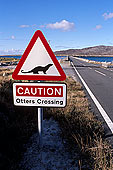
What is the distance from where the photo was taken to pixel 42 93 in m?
2.31

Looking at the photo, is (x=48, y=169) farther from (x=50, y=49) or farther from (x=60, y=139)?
(x=50, y=49)

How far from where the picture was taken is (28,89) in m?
2.32

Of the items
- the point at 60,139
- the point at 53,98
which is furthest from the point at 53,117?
the point at 53,98

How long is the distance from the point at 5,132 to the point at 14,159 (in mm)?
618

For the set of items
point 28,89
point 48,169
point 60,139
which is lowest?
point 48,169

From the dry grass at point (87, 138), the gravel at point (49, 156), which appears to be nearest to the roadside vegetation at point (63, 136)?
the dry grass at point (87, 138)

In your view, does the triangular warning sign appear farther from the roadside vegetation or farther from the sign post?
the roadside vegetation

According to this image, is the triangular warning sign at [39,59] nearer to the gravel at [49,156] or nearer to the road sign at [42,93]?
the road sign at [42,93]

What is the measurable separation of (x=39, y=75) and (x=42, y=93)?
0.29m

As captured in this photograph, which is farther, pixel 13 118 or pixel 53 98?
pixel 13 118

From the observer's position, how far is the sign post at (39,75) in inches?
88.7

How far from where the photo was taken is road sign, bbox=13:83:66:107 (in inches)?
90.4

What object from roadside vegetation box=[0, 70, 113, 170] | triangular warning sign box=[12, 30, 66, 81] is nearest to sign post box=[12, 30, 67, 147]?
triangular warning sign box=[12, 30, 66, 81]

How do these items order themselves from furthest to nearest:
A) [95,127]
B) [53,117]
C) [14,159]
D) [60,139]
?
[53,117], [95,127], [60,139], [14,159]
